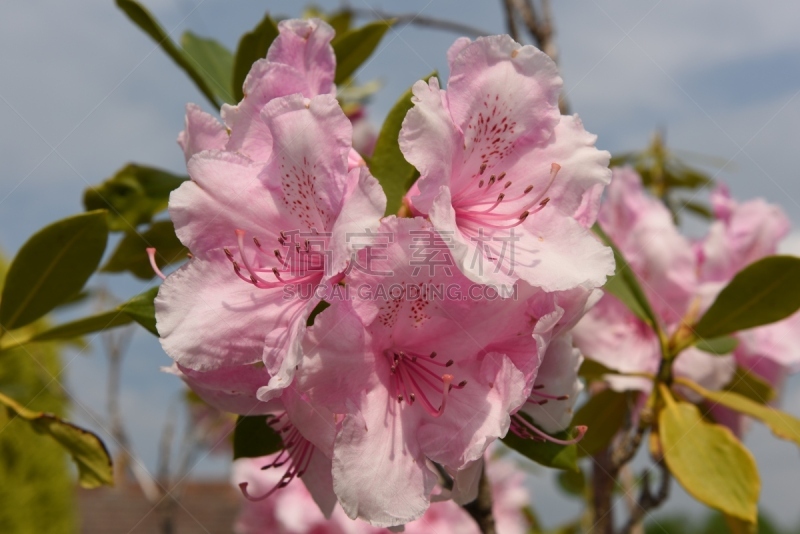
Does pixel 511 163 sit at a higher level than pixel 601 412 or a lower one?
higher

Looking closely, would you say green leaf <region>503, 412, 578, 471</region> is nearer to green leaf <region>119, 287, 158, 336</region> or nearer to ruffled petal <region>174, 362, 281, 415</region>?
ruffled petal <region>174, 362, 281, 415</region>

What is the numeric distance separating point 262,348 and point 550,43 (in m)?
1.19

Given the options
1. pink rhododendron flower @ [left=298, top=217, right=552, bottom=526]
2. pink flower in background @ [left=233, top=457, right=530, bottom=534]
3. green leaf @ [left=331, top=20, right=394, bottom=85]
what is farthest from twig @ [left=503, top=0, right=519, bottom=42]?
pink flower in background @ [left=233, top=457, right=530, bottom=534]

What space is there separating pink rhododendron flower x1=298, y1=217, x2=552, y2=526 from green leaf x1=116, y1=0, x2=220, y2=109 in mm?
Result: 749

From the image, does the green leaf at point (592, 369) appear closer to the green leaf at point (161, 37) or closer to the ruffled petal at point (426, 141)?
the ruffled petal at point (426, 141)

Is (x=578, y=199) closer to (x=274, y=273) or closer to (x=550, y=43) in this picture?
(x=274, y=273)

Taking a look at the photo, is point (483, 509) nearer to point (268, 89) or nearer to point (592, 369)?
point (592, 369)

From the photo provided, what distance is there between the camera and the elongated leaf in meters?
1.17

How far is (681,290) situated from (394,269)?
84cm

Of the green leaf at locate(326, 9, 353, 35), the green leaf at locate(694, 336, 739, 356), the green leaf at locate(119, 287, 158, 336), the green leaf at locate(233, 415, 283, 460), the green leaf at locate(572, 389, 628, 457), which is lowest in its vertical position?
the green leaf at locate(572, 389, 628, 457)

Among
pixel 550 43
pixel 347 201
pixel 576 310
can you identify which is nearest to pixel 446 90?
pixel 347 201

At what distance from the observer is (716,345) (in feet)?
4.14

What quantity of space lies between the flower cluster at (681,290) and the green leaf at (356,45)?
57 centimetres

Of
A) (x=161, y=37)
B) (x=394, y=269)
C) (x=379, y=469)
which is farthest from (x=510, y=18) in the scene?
(x=379, y=469)
